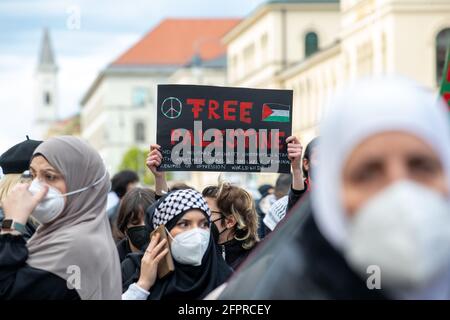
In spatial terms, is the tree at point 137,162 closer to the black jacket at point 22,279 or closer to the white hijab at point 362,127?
the black jacket at point 22,279

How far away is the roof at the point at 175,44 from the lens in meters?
146

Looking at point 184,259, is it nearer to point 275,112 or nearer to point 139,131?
point 275,112

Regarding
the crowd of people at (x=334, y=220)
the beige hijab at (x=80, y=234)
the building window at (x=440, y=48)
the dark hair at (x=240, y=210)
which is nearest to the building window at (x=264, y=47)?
the building window at (x=440, y=48)

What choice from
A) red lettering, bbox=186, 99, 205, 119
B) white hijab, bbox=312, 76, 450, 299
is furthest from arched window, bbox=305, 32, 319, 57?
white hijab, bbox=312, 76, 450, 299

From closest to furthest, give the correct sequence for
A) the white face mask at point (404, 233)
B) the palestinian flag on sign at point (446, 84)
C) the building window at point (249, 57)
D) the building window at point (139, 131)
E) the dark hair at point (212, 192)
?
1. the white face mask at point (404, 233)
2. the palestinian flag on sign at point (446, 84)
3. the dark hair at point (212, 192)
4. the building window at point (249, 57)
5. the building window at point (139, 131)

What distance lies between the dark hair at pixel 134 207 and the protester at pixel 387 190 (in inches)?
214

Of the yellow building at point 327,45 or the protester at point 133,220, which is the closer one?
the protester at point 133,220

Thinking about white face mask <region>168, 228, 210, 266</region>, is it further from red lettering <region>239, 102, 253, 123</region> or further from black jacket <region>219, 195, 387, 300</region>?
black jacket <region>219, 195, 387, 300</region>

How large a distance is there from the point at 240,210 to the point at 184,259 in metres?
1.96

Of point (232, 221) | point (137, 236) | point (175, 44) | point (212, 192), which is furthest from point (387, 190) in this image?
point (175, 44)

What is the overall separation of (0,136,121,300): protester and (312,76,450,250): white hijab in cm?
203

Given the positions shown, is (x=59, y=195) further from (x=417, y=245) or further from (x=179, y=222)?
(x=417, y=245)

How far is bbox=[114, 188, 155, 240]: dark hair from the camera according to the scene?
7941 millimetres

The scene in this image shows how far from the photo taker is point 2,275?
4.29 meters
